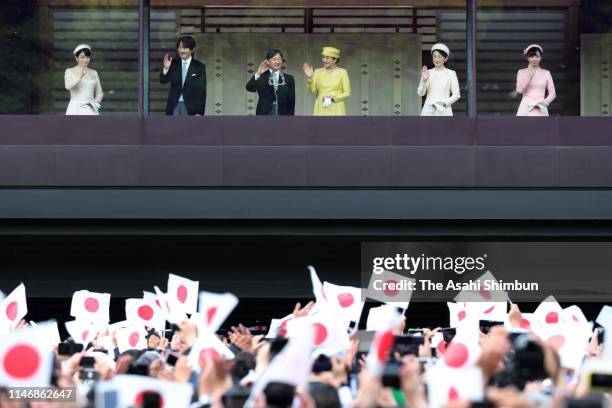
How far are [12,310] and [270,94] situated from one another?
5582 mm

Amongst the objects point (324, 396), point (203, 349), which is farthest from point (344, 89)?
point (324, 396)

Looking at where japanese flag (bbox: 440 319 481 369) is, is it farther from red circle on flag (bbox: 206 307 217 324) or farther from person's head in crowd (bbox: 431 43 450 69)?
person's head in crowd (bbox: 431 43 450 69)

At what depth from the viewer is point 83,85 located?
64.3 feet

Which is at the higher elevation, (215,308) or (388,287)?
(215,308)

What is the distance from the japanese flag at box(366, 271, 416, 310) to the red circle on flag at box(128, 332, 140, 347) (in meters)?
5.17

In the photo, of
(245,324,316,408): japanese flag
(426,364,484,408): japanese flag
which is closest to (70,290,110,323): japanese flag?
(426,364,484,408): japanese flag

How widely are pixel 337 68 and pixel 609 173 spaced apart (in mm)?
4144

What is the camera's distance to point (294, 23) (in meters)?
19.6

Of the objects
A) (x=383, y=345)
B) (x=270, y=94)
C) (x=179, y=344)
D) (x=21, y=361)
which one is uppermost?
(x=270, y=94)

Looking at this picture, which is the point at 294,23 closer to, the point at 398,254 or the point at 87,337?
the point at 398,254

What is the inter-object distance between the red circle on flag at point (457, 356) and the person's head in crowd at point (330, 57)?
1008cm

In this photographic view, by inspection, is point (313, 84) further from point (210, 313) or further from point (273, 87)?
point (210, 313)

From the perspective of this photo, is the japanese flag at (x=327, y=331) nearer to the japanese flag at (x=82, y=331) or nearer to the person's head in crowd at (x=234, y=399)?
the person's head in crowd at (x=234, y=399)

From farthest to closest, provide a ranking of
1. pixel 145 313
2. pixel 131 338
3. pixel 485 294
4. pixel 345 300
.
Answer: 1. pixel 485 294
2. pixel 145 313
3. pixel 131 338
4. pixel 345 300
